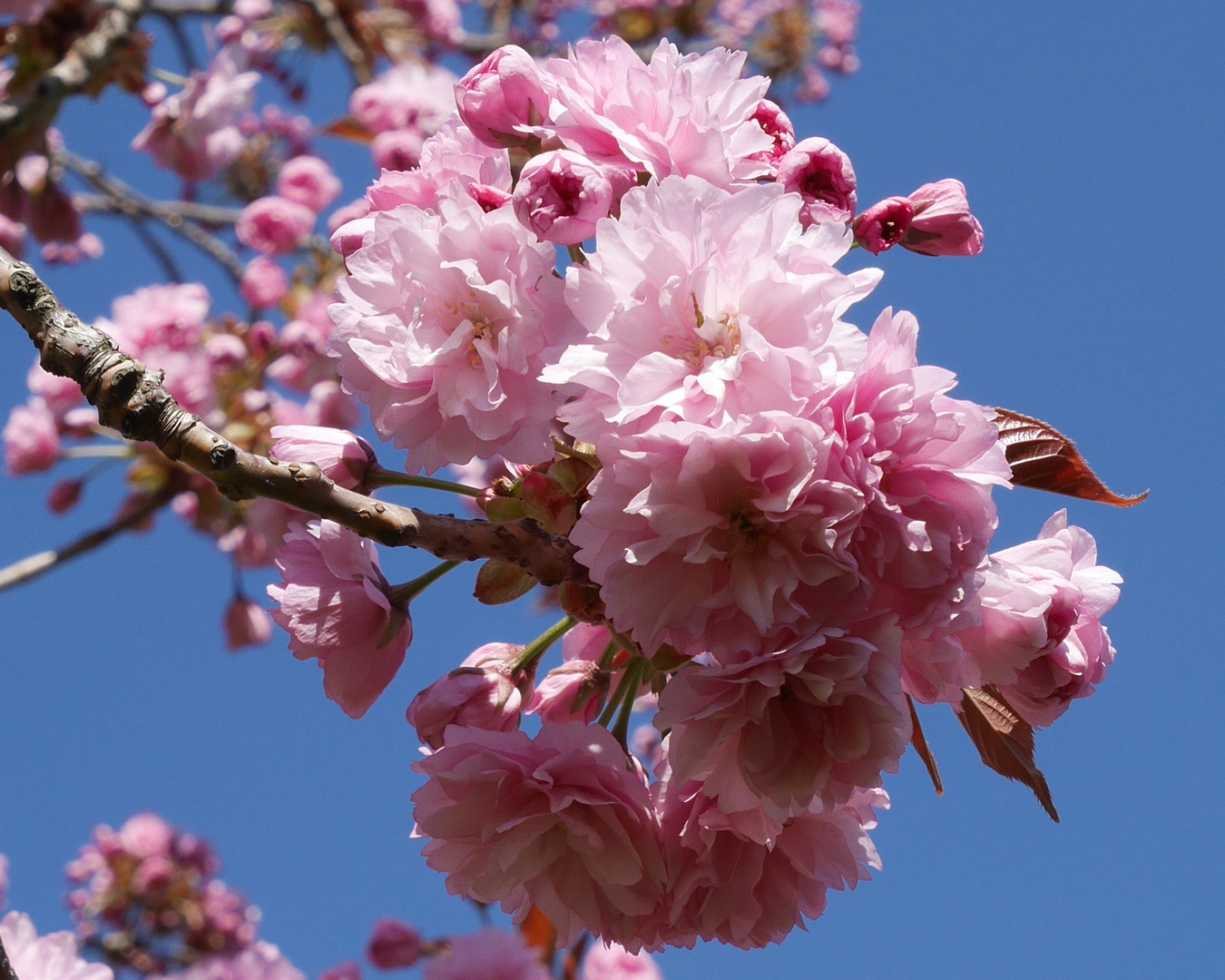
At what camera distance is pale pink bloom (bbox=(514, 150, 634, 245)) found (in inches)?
45.9

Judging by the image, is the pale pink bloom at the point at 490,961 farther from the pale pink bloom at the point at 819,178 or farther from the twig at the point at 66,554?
the pale pink bloom at the point at 819,178

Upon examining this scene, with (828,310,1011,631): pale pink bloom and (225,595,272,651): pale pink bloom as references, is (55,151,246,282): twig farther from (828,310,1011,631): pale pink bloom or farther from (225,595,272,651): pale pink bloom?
(828,310,1011,631): pale pink bloom

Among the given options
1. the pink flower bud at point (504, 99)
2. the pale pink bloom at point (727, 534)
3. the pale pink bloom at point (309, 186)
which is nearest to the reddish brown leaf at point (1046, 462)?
the pale pink bloom at point (727, 534)

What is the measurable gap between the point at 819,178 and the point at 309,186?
12.6 feet

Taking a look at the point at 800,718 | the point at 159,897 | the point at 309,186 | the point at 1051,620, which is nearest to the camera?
the point at 800,718

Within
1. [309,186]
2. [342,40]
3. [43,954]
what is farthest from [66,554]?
[342,40]

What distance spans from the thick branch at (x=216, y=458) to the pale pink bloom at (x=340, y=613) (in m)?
0.19

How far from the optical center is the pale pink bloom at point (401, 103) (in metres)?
4.12

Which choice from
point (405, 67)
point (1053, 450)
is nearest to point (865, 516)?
point (1053, 450)

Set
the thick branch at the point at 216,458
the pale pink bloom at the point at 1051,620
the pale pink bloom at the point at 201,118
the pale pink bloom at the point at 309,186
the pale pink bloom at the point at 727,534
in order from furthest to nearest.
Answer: the pale pink bloom at the point at 309,186, the pale pink bloom at the point at 201,118, the pale pink bloom at the point at 1051,620, the thick branch at the point at 216,458, the pale pink bloom at the point at 727,534

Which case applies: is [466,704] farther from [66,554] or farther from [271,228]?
[271,228]

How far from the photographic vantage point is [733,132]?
1271mm

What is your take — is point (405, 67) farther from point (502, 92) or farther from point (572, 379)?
point (572, 379)

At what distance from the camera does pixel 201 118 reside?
3.75 meters
